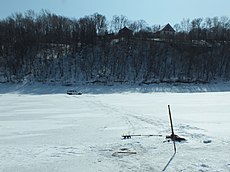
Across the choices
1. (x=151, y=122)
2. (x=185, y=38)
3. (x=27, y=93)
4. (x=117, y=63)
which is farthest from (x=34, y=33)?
(x=151, y=122)

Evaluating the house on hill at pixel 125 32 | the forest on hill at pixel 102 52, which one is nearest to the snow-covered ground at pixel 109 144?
the forest on hill at pixel 102 52

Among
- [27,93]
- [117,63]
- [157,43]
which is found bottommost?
[27,93]

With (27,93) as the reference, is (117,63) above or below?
above

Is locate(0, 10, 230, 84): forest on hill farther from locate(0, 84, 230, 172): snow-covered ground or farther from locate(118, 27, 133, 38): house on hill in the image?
locate(0, 84, 230, 172): snow-covered ground

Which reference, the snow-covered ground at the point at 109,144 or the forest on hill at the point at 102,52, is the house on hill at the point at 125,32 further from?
the snow-covered ground at the point at 109,144

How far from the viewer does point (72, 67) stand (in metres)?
58.6

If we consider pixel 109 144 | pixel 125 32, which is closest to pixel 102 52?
pixel 125 32

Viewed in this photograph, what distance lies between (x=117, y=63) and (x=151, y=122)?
43.3 meters

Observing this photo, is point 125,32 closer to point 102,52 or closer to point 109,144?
point 102,52

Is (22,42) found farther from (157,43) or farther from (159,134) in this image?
(159,134)

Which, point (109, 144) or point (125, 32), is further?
point (125, 32)

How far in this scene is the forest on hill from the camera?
2221 inches

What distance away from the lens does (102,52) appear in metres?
62.8

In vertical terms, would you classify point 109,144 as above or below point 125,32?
below
